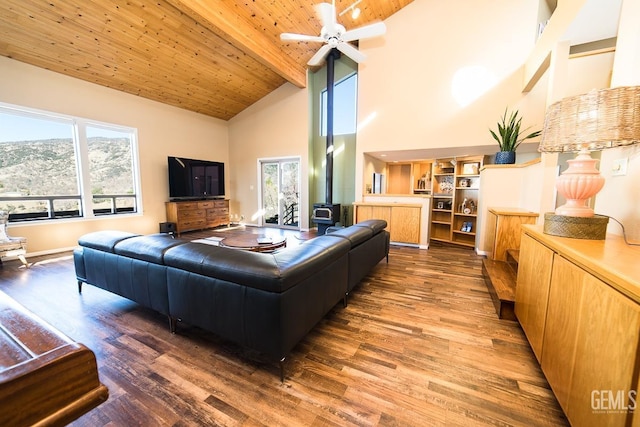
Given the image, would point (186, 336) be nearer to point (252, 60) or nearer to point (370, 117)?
point (370, 117)

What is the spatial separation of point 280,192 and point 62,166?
438 cm

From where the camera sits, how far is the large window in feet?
13.0

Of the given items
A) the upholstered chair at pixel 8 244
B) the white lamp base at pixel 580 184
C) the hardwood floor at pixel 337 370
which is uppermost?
the white lamp base at pixel 580 184

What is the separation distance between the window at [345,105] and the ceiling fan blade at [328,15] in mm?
2662

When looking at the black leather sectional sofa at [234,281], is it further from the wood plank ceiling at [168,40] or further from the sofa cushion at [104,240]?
the wood plank ceiling at [168,40]

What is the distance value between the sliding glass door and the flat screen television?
123 cm

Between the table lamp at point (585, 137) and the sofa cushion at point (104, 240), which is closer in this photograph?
the table lamp at point (585, 137)

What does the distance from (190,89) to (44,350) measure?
648cm

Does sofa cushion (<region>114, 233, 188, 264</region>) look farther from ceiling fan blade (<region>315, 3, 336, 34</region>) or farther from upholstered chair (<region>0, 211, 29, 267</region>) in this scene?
ceiling fan blade (<region>315, 3, 336, 34</region>)

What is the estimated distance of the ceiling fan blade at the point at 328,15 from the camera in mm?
3279

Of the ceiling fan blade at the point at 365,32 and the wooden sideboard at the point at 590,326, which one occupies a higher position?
the ceiling fan blade at the point at 365,32

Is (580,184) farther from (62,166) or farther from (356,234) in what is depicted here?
(62,166)

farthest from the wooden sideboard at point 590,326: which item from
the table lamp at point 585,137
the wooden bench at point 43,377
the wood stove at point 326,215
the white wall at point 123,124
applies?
the white wall at point 123,124

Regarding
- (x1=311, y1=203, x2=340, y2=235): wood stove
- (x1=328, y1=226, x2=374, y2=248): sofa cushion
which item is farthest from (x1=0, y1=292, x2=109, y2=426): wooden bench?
(x1=311, y1=203, x2=340, y2=235): wood stove
